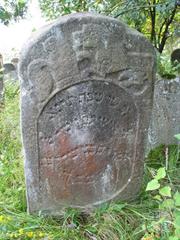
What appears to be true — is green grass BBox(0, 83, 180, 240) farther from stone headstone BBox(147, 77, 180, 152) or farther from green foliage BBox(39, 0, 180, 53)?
green foliage BBox(39, 0, 180, 53)

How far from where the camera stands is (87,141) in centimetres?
248

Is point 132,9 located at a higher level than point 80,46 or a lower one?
higher

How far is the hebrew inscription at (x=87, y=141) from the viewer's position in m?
2.38

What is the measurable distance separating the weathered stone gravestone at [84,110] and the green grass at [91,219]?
10cm

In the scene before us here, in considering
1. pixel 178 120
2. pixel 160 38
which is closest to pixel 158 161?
pixel 178 120

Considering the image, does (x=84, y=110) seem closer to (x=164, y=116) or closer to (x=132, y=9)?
(x=164, y=116)

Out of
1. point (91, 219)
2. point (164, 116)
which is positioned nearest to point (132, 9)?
point (164, 116)

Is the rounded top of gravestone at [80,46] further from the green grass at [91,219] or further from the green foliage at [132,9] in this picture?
the green foliage at [132,9]

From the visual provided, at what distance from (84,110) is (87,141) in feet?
0.69

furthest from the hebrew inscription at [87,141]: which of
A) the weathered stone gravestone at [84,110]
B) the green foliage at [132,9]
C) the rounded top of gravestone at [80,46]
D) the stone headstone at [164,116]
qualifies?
the green foliage at [132,9]

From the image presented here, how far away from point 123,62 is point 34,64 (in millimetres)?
534

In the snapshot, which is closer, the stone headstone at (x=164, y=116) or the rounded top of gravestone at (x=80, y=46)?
the rounded top of gravestone at (x=80, y=46)

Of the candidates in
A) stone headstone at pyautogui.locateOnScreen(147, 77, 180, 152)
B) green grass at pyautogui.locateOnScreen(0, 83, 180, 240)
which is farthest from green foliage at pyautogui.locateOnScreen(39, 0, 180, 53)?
green grass at pyautogui.locateOnScreen(0, 83, 180, 240)

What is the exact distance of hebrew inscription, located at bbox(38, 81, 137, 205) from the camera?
2375 mm
